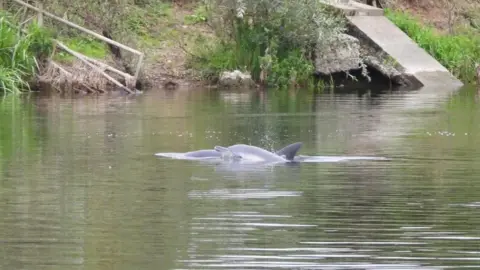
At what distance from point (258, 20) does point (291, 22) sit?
1.07m

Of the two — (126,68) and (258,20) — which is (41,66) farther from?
(258,20)

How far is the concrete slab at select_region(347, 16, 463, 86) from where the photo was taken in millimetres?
36000

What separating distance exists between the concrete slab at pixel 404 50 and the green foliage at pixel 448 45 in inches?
41.9

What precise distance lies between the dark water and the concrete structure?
941 centimetres

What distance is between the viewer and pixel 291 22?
35156mm

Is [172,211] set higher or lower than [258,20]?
lower

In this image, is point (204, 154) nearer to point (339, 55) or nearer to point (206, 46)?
point (339, 55)

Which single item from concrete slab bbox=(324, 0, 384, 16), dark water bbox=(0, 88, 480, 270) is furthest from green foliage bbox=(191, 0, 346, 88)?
dark water bbox=(0, 88, 480, 270)

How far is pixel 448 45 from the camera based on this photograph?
3828 cm

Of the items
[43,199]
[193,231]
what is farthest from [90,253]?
[43,199]

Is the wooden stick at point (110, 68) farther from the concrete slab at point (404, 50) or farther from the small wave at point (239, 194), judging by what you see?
the small wave at point (239, 194)

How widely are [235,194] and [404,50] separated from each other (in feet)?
74.5

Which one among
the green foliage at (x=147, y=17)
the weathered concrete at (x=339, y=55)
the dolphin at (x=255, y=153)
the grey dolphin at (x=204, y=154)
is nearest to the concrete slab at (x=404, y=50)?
the weathered concrete at (x=339, y=55)

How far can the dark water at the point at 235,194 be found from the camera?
10805mm
